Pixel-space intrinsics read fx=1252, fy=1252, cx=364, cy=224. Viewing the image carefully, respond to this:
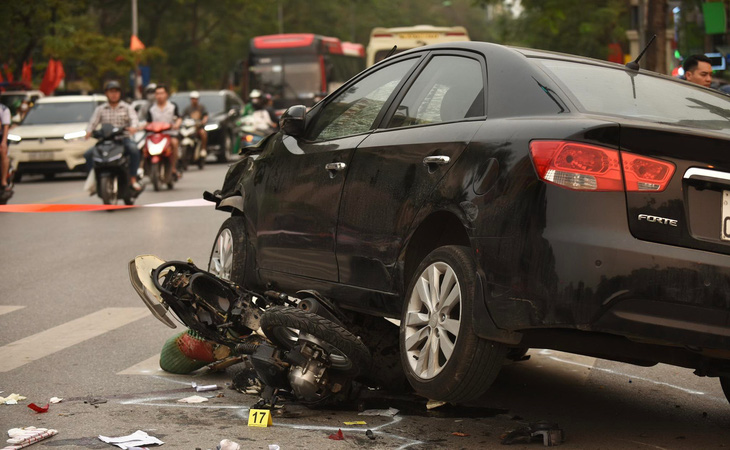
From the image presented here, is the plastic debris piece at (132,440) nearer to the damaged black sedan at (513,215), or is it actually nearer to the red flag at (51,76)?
the damaged black sedan at (513,215)

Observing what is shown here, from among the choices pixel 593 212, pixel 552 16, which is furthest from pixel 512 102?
pixel 552 16

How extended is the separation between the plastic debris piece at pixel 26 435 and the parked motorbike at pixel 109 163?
13.2m

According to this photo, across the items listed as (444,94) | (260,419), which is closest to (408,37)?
(444,94)

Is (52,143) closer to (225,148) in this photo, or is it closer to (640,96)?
(225,148)

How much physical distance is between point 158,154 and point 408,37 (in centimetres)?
1871

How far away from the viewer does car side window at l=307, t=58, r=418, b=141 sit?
636 centimetres

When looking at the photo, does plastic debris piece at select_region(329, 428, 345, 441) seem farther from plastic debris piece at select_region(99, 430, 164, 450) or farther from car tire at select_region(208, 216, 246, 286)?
car tire at select_region(208, 216, 246, 286)

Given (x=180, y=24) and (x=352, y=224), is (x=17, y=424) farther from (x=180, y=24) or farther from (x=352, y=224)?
(x=180, y=24)

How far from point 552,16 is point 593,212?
82.8 feet

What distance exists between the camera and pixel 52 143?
26.4 m

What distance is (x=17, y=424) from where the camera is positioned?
18.4 feet

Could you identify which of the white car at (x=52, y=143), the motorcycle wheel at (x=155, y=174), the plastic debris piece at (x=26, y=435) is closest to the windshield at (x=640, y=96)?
the plastic debris piece at (x=26, y=435)

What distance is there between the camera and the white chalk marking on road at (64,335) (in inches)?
294

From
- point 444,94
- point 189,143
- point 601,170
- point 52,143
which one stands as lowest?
point 189,143
